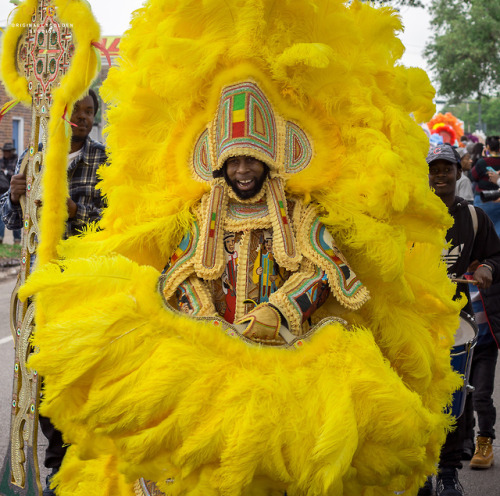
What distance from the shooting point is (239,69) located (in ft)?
10.5

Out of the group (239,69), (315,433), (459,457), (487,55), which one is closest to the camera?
(315,433)

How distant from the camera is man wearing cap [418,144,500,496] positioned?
431 cm

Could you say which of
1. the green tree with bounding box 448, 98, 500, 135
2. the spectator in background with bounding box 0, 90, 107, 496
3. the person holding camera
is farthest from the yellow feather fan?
the green tree with bounding box 448, 98, 500, 135

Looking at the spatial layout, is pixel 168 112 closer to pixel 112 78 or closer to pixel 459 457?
pixel 112 78

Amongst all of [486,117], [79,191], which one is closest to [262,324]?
[79,191]

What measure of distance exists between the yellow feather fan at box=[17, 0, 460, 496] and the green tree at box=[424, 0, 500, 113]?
76.8 ft

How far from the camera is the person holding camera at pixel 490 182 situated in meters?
8.24

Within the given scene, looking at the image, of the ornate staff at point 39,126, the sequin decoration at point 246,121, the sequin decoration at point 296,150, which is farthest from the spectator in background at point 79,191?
the sequin decoration at point 296,150

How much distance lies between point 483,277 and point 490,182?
5530 millimetres

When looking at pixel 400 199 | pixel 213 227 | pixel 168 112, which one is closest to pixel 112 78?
pixel 168 112

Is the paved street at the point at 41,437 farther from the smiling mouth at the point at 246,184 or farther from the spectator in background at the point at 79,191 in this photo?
the smiling mouth at the point at 246,184

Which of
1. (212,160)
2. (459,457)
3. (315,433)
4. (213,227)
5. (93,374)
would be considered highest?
(212,160)

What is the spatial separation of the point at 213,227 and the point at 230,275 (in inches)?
8.8

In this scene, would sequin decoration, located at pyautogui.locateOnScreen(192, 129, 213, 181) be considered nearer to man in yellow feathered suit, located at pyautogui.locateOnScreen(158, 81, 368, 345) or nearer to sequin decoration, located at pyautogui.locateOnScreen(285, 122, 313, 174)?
man in yellow feathered suit, located at pyautogui.locateOnScreen(158, 81, 368, 345)
